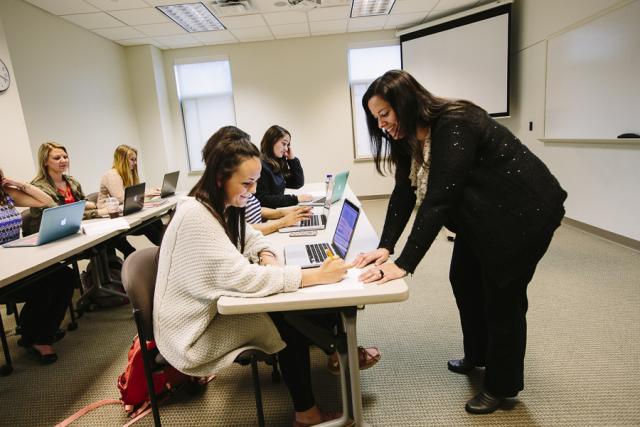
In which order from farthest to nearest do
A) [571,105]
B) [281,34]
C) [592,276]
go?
[281,34], [571,105], [592,276]

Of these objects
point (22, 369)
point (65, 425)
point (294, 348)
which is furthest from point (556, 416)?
point (22, 369)

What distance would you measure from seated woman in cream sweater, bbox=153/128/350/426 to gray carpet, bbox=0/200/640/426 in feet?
1.75

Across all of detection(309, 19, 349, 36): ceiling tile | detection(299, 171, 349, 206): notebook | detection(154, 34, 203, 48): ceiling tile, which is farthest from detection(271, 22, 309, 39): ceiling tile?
detection(299, 171, 349, 206): notebook

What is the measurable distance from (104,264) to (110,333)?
0.62m

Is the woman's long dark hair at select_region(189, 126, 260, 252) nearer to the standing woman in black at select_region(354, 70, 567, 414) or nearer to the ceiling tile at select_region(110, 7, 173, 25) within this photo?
the standing woman in black at select_region(354, 70, 567, 414)

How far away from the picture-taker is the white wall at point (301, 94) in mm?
5957

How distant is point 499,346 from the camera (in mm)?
1415

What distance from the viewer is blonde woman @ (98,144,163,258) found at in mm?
3238

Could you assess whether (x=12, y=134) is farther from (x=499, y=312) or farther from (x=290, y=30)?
(x=499, y=312)

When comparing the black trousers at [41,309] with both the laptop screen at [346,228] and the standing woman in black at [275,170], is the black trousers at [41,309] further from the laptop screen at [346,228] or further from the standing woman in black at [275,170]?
the laptop screen at [346,228]

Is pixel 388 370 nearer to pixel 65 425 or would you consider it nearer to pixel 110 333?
pixel 65 425

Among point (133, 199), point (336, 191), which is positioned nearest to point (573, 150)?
point (336, 191)

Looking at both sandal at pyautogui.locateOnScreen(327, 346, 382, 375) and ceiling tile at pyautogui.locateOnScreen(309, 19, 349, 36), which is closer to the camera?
sandal at pyautogui.locateOnScreen(327, 346, 382, 375)

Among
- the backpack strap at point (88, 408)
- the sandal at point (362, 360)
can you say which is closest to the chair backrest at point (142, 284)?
the backpack strap at point (88, 408)
